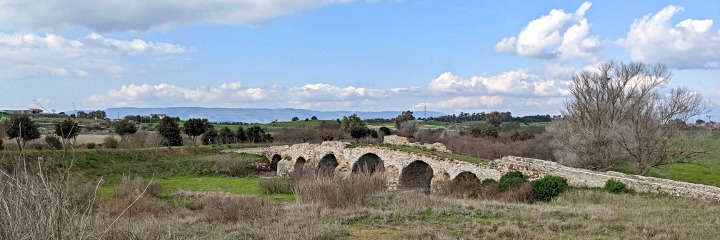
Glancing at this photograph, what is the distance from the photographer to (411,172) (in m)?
31.1

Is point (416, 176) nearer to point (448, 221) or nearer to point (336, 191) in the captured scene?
point (336, 191)

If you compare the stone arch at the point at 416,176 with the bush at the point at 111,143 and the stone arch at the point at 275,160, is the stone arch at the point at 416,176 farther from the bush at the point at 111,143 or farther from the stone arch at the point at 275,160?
the bush at the point at 111,143

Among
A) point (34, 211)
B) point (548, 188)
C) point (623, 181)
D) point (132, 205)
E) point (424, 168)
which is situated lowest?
point (424, 168)

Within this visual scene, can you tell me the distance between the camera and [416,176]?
3122 cm

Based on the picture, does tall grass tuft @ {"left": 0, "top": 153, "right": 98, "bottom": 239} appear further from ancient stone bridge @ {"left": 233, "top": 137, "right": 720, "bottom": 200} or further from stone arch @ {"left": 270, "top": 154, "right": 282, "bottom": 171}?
stone arch @ {"left": 270, "top": 154, "right": 282, "bottom": 171}

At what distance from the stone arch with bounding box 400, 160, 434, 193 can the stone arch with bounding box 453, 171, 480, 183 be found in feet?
15.2

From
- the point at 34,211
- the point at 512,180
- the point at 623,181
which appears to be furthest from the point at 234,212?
the point at 623,181

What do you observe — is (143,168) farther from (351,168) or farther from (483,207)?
(483,207)

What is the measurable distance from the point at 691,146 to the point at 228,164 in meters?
29.3

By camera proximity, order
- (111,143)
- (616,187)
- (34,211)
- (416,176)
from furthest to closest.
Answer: (111,143)
(416,176)
(616,187)
(34,211)

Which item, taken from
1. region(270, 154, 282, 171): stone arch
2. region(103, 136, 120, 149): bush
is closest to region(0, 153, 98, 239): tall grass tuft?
region(270, 154, 282, 171): stone arch

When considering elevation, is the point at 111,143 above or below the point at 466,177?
above

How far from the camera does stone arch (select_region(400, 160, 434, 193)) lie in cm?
3052

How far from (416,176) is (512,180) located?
10722mm
